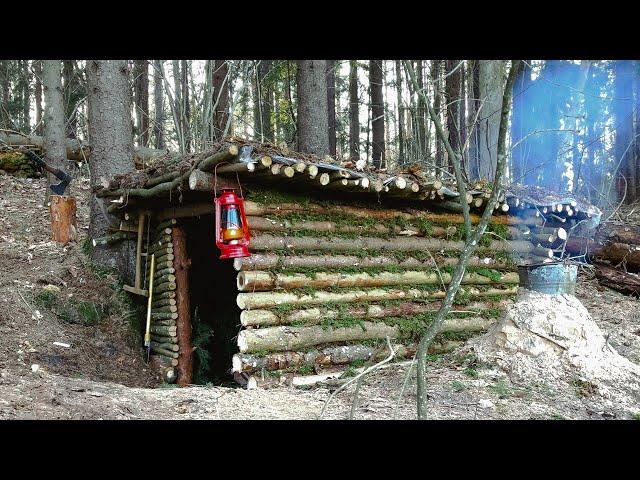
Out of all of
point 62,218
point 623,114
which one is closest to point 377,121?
point 623,114

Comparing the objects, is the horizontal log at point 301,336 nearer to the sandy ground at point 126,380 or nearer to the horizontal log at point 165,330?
the sandy ground at point 126,380

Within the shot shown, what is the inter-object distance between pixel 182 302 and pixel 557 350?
15.7 feet

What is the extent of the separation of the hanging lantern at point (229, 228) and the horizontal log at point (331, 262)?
0.21 meters

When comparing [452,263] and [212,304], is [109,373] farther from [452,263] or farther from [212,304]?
[452,263]

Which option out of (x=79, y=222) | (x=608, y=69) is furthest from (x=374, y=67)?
(x=79, y=222)

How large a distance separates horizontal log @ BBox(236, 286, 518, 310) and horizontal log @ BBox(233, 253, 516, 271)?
0.31 metres

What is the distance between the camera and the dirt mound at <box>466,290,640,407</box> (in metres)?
6.16

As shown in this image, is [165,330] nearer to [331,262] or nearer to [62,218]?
[331,262]

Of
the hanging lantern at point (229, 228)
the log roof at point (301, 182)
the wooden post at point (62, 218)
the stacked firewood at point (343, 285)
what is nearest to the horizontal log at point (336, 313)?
the stacked firewood at point (343, 285)

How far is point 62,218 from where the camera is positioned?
937cm

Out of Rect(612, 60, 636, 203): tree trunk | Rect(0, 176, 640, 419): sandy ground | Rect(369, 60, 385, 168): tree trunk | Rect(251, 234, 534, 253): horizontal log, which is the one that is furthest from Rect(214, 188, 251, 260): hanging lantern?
Rect(612, 60, 636, 203): tree trunk

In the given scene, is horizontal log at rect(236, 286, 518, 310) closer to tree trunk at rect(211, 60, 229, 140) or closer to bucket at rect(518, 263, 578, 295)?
bucket at rect(518, 263, 578, 295)

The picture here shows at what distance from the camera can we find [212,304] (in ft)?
29.8
